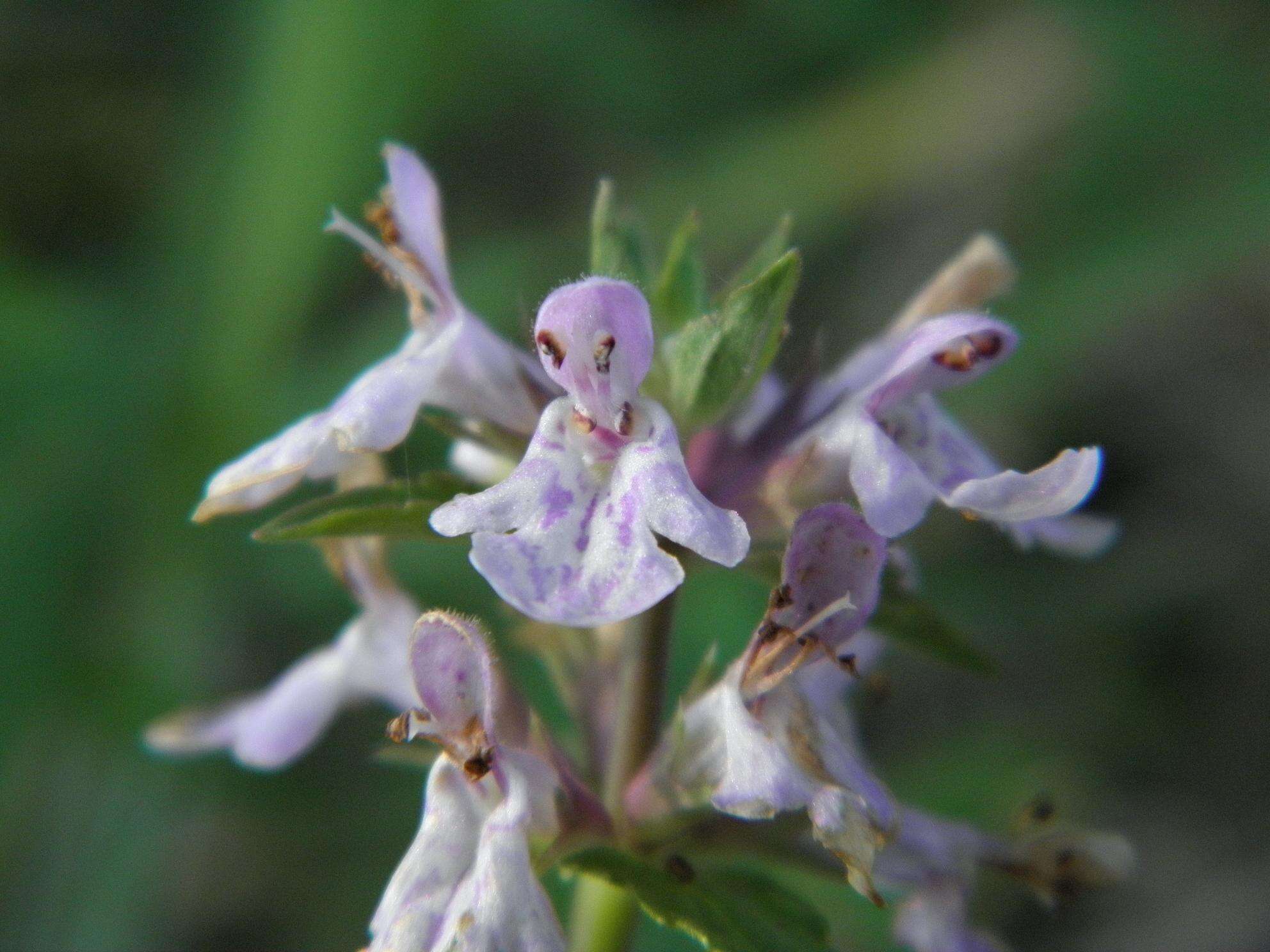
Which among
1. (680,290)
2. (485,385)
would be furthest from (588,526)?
(680,290)

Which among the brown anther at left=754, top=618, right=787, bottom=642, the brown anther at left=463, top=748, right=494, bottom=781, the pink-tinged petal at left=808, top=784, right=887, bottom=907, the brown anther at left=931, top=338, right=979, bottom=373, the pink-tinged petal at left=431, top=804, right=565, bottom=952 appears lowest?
the pink-tinged petal at left=808, top=784, right=887, bottom=907

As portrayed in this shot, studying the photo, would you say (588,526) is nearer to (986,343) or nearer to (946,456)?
(946,456)

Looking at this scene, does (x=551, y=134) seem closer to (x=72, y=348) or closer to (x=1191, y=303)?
(x=72, y=348)

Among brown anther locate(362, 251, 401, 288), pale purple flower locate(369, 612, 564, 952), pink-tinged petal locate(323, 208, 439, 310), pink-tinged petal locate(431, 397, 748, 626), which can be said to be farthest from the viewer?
brown anther locate(362, 251, 401, 288)

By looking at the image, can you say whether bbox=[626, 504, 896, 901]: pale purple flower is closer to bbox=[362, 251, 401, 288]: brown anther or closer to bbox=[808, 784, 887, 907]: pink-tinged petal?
bbox=[808, 784, 887, 907]: pink-tinged petal

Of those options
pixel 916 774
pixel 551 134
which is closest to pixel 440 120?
pixel 551 134

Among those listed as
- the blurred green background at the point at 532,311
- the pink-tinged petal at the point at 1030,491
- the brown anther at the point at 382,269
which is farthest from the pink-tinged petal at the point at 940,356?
the blurred green background at the point at 532,311

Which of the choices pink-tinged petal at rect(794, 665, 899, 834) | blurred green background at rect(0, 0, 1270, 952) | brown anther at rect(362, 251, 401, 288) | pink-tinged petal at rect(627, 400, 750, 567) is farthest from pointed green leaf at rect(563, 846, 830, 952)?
blurred green background at rect(0, 0, 1270, 952)
